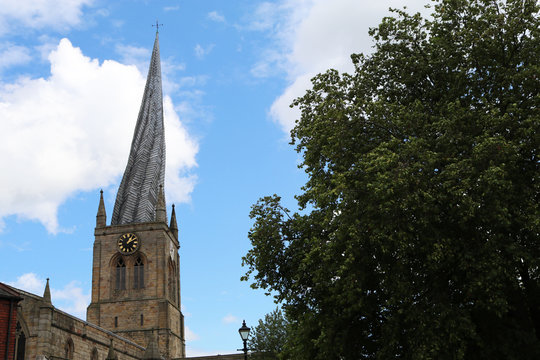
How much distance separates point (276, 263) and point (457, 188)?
7205mm

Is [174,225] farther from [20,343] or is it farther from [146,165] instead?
[20,343]

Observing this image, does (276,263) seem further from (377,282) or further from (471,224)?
(471,224)

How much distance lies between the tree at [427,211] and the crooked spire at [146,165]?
4925 cm

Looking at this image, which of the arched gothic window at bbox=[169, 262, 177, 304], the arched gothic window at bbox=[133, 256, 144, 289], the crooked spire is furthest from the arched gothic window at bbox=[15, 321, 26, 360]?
the crooked spire

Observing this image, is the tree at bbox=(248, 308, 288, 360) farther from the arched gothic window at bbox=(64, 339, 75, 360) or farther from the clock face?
the clock face

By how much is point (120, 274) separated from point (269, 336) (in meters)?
31.9

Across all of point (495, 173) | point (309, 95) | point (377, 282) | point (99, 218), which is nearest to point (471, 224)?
point (495, 173)

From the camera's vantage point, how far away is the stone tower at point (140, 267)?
207 feet

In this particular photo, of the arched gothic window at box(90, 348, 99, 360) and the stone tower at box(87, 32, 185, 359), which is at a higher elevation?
the stone tower at box(87, 32, 185, 359)

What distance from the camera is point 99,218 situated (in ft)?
226

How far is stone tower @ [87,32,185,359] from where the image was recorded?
207ft

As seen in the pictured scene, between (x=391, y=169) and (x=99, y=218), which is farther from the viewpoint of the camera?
(x=99, y=218)

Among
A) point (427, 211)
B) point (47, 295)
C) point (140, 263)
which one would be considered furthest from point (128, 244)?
point (427, 211)

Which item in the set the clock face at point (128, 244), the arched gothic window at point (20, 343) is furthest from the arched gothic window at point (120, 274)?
the arched gothic window at point (20, 343)
